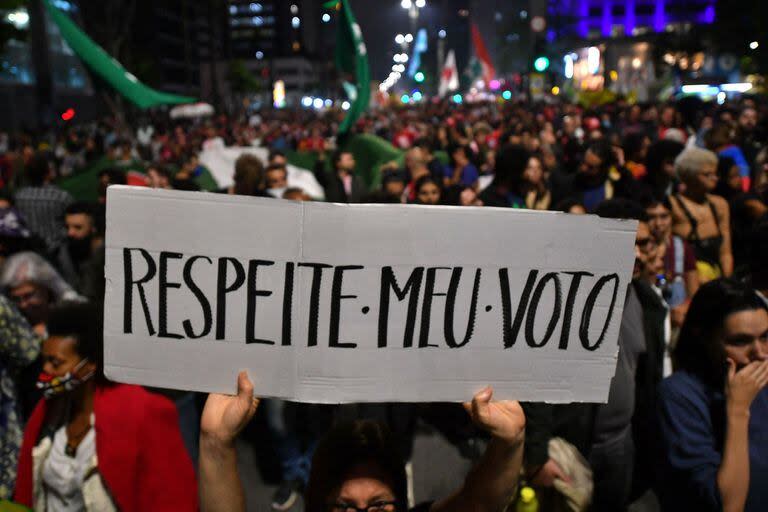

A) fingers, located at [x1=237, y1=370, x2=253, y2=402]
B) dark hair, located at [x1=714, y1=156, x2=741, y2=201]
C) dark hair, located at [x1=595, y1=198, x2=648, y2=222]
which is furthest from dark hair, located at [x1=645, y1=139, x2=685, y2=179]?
fingers, located at [x1=237, y1=370, x2=253, y2=402]

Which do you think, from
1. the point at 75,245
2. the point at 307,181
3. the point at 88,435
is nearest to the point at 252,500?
the point at 88,435

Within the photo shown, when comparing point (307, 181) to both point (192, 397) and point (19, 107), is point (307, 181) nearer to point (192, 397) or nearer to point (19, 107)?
point (192, 397)

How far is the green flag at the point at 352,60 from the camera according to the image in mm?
11078

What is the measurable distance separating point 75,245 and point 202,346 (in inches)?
167

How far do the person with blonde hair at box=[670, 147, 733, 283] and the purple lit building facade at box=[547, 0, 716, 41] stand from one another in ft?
286

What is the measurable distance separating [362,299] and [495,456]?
546 mm

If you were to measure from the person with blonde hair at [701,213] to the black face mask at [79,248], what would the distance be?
420 cm

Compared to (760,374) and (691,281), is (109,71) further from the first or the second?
(760,374)

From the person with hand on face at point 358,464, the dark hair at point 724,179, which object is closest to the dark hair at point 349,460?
the person with hand on face at point 358,464

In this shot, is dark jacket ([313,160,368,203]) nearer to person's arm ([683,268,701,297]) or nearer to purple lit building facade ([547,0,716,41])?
person's arm ([683,268,701,297])

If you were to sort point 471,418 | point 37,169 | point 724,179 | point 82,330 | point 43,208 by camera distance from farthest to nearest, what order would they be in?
point 37,169 < point 724,179 < point 43,208 < point 82,330 < point 471,418

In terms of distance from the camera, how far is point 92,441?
3.09 m

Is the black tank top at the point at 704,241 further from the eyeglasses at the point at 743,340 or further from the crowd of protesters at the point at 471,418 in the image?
the eyeglasses at the point at 743,340

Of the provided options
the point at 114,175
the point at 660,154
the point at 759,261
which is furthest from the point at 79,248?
the point at 660,154
